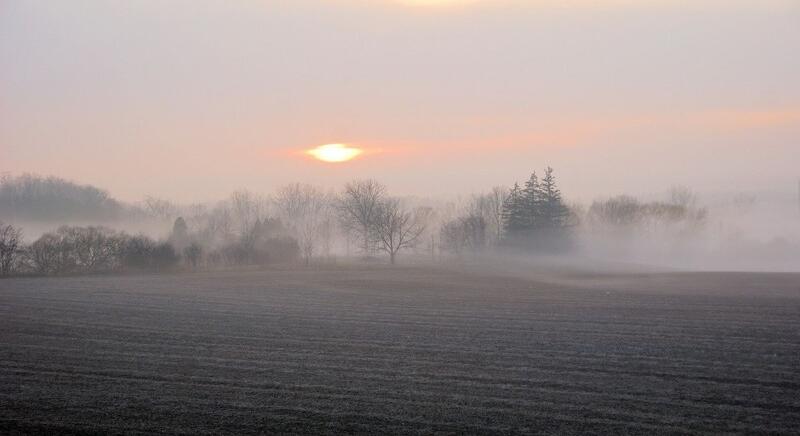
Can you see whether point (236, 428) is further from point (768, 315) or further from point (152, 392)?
point (768, 315)

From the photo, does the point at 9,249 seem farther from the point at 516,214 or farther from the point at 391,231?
the point at 516,214

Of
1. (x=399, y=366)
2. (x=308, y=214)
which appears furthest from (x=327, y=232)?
(x=399, y=366)

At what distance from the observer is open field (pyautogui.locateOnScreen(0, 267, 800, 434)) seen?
459 inches

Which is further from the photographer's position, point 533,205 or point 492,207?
point 492,207

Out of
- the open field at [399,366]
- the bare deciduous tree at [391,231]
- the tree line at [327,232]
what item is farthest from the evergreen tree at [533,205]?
the open field at [399,366]

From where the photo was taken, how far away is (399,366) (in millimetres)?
16109

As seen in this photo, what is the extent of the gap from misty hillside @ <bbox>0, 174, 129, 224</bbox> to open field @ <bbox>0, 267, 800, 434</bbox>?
51.7 metres

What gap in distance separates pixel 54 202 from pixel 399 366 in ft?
262

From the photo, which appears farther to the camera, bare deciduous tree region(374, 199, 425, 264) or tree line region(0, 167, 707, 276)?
bare deciduous tree region(374, 199, 425, 264)

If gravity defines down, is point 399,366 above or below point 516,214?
below

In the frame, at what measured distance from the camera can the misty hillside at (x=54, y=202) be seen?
253 ft

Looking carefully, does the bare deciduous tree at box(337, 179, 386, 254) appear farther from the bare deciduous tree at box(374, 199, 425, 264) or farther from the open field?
the open field

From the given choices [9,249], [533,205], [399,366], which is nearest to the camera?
[399,366]

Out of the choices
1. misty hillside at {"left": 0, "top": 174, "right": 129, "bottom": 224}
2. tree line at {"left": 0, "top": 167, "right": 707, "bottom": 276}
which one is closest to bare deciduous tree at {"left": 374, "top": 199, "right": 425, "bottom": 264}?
tree line at {"left": 0, "top": 167, "right": 707, "bottom": 276}
